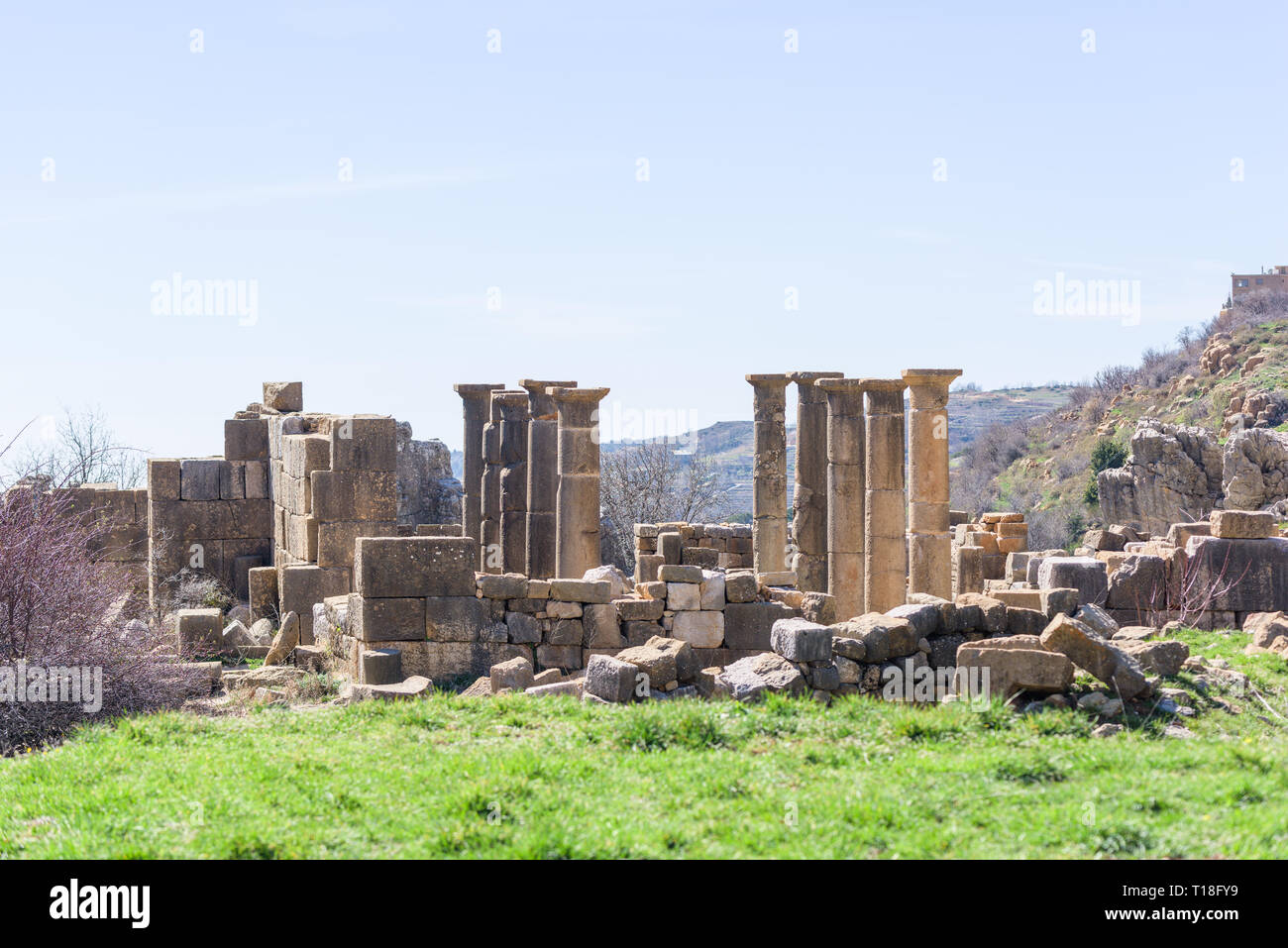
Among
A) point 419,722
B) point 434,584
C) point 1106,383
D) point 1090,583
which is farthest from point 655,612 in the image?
point 1106,383

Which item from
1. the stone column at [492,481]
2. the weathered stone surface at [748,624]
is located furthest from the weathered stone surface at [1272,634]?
the stone column at [492,481]

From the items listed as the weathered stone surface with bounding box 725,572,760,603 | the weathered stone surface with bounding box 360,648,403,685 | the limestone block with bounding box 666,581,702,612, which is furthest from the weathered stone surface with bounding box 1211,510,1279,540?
the weathered stone surface with bounding box 360,648,403,685

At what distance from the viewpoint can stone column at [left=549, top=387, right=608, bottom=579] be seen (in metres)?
21.0

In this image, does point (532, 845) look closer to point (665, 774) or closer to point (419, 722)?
point (665, 774)

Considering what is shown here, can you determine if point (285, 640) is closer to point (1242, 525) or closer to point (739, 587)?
point (739, 587)

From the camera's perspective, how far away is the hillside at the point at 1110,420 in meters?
50.3

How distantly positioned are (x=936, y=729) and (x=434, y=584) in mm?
6289

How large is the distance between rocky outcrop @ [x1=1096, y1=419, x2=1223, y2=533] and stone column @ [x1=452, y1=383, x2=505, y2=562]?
23.8 m

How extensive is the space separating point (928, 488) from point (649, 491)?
64.3 feet

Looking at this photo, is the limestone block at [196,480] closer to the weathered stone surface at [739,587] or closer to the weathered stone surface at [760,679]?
the weathered stone surface at [739,587]

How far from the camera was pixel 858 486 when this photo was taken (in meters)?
20.9

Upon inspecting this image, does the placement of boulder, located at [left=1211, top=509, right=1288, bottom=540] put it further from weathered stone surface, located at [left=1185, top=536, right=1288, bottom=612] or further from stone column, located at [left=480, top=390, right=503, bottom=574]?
stone column, located at [left=480, top=390, right=503, bottom=574]

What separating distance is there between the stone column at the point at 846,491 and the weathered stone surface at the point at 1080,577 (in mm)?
4215

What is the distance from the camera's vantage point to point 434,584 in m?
13.6
